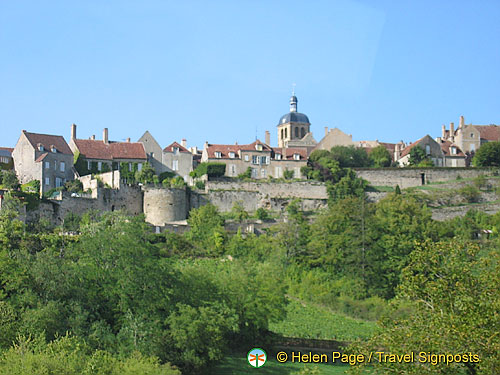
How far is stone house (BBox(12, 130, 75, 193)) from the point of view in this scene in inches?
2184

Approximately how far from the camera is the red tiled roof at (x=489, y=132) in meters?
77.0

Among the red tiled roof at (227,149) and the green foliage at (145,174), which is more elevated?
the red tiled roof at (227,149)

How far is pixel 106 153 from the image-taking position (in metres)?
59.8

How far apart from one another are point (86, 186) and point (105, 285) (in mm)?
27792

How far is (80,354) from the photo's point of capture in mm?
23891

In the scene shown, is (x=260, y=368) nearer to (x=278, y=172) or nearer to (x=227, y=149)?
(x=278, y=172)

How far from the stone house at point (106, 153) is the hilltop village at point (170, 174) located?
8cm

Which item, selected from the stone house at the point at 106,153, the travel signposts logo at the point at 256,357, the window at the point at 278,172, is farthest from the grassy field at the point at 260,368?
the window at the point at 278,172

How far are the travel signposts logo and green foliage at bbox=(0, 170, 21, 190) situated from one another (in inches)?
1033

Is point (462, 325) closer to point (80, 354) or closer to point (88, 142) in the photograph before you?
point (80, 354)

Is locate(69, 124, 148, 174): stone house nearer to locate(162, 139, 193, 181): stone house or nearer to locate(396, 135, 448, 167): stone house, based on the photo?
locate(162, 139, 193, 181): stone house

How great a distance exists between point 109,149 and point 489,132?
134 ft

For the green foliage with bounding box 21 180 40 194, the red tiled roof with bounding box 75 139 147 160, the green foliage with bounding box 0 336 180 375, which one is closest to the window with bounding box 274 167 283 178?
the red tiled roof with bounding box 75 139 147 160

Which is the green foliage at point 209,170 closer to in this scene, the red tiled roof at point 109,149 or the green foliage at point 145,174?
the green foliage at point 145,174
